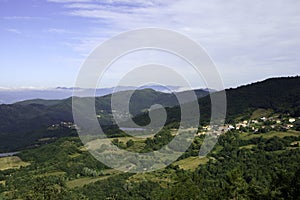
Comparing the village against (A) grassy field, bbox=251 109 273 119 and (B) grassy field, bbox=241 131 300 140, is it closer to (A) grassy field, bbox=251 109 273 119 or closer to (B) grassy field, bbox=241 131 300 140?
(B) grassy field, bbox=241 131 300 140

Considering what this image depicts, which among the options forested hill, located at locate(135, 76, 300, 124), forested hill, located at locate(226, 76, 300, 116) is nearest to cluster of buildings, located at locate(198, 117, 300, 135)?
forested hill, located at locate(135, 76, 300, 124)

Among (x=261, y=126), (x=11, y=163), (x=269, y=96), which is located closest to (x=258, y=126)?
(x=261, y=126)

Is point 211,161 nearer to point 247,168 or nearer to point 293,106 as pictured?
point 247,168

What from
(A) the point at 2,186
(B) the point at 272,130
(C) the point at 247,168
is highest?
(B) the point at 272,130

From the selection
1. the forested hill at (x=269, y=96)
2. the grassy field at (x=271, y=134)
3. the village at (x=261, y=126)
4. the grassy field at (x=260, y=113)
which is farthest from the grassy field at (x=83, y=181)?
the forested hill at (x=269, y=96)

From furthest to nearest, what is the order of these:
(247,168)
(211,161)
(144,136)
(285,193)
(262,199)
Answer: (144,136) → (211,161) → (247,168) → (262,199) → (285,193)

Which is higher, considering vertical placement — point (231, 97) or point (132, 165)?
point (231, 97)

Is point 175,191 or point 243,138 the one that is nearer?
point 175,191

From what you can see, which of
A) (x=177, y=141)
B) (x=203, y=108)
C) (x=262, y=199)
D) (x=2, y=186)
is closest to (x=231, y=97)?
(x=203, y=108)

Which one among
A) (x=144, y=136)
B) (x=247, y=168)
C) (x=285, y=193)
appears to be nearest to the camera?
(x=285, y=193)
